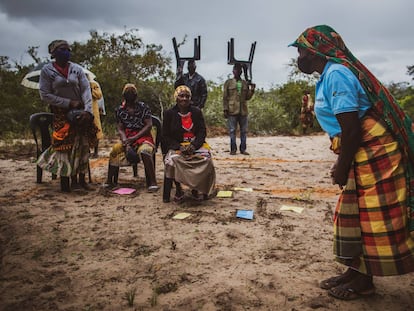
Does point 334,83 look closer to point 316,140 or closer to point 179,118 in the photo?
point 179,118

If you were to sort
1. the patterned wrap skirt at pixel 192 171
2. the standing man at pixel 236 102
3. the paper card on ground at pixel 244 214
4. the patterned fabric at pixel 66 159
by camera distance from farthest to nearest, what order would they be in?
the standing man at pixel 236 102 → the patterned fabric at pixel 66 159 → the patterned wrap skirt at pixel 192 171 → the paper card on ground at pixel 244 214

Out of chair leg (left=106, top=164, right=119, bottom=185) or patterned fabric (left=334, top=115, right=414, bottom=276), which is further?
chair leg (left=106, top=164, right=119, bottom=185)

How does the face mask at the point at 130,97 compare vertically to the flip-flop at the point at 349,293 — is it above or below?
above

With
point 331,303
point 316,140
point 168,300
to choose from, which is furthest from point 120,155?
point 316,140

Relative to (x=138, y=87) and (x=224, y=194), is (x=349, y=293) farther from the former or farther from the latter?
(x=138, y=87)

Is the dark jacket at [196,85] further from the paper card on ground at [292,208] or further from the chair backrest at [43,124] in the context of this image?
the paper card on ground at [292,208]

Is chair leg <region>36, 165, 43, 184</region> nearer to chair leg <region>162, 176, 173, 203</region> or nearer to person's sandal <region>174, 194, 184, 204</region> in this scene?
chair leg <region>162, 176, 173, 203</region>

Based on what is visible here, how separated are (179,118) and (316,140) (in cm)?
760

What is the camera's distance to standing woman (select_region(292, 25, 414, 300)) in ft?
7.58

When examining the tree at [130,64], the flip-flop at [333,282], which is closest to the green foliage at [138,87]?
the tree at [130,64]

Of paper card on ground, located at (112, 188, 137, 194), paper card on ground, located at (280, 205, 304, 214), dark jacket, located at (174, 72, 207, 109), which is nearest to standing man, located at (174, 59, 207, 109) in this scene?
dark jacket, located at (174, 72, 207, 109)

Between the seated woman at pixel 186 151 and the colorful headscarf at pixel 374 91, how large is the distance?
2623mm

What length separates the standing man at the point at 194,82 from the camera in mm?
7660

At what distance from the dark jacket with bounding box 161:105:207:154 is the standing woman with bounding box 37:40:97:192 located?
108cm
